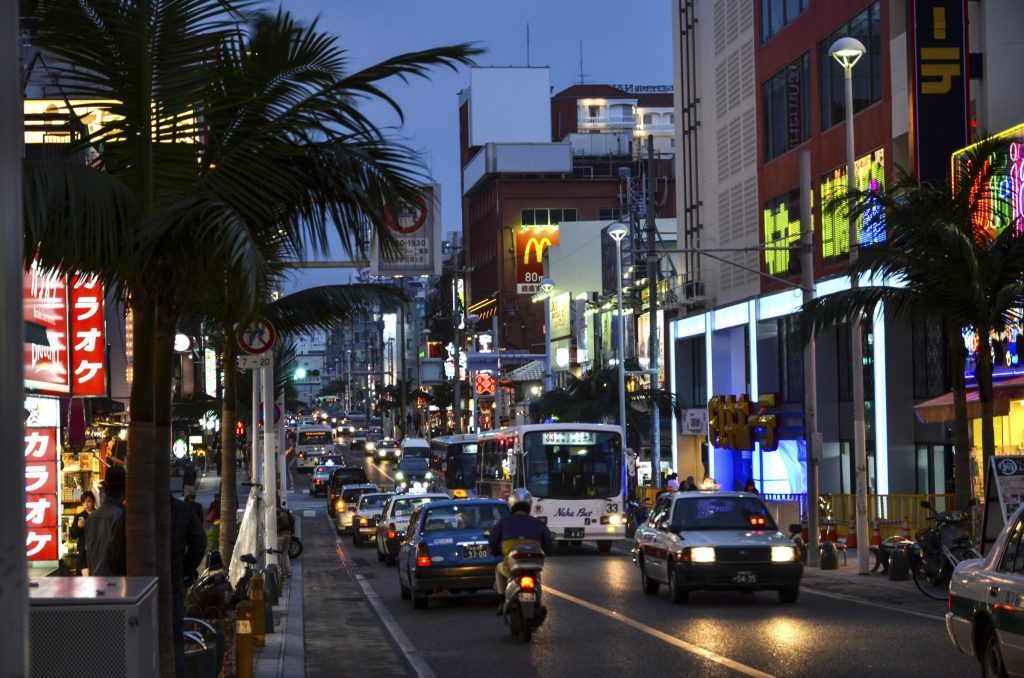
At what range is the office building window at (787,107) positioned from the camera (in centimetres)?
4794

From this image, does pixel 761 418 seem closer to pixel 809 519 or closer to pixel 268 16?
pixel 809 519

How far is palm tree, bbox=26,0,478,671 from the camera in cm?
1003

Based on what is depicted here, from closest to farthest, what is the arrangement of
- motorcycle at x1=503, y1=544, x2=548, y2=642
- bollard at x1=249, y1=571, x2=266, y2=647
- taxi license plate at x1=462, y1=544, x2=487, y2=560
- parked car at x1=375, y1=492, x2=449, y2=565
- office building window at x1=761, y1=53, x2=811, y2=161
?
bollard at x1=249, y1=571, x2=266, y2=647, motorcycle at x1=503, y1=544, x2=548, y2=642, taxi license plate at x1=462, y1=544, x2=487, y2=560, parked car at x1=375, y1=492, x2=449, y2=565, office building window at x1=761, y1=53, x2=811, y2=161

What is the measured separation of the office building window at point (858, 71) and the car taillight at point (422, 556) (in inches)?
873

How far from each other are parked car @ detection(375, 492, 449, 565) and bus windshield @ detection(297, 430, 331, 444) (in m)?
70.2

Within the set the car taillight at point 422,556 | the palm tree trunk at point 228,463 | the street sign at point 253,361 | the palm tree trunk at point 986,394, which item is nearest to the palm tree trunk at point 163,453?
the street sign at point 253,361

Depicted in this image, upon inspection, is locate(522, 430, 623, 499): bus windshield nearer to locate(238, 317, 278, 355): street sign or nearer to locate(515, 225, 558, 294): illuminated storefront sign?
locate(238, 317, 278, 355): street sign

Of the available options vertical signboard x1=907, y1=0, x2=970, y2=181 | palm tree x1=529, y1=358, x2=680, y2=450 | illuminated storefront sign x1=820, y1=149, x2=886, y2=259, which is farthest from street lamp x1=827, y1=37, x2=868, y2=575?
palm tree x1=529, y1=358, x2=680, y2=450

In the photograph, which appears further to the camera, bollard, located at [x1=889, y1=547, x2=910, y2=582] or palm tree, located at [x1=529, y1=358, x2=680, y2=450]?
palm tree, located at [x1=529, y1=358, x2=680, y2=450]

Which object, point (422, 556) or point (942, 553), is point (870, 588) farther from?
point (422, 556)

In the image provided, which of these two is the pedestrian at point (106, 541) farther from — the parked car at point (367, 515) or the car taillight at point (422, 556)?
the parked car at point (367, 515)

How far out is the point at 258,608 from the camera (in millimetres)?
18031

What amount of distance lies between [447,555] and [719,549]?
4.23 meters

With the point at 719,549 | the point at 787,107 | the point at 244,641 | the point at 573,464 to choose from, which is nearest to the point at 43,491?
the point at 719,549
